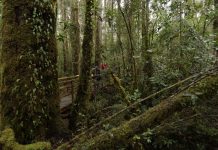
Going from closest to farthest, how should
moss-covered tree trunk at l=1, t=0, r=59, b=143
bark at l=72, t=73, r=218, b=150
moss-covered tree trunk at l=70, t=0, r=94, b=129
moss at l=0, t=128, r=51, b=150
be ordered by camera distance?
bark at l=72, t=73, r=218, b=150 < moss at l=0, t=128, r=51, b=150 < moss-covered tree trunk at l=1, t=0, r=59, b=143 < moss-covered tree trunk at l=70, t=0, r=94, b=129

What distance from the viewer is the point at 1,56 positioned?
5.95 meters

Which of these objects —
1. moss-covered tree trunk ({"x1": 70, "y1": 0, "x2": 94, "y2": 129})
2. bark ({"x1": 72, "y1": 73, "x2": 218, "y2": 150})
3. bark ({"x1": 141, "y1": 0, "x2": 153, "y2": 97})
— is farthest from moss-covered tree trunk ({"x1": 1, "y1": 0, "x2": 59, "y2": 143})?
bark ({"x1": 141, "y1": 0, "x2": 153, "y2": 97})

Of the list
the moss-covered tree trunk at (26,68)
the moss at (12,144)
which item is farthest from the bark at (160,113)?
the moss-covered tree trunk at (26,68)

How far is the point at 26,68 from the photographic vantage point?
561 centimetres

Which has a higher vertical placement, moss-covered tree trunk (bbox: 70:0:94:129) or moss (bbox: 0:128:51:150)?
moss-covered tree trunk (bbox: 70:0:94:129)

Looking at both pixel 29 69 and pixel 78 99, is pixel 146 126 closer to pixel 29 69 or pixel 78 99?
pixel 29 69

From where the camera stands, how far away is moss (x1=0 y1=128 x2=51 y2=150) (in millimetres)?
4624

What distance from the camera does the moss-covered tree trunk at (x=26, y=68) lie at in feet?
18.1

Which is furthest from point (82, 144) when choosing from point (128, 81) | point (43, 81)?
point (128, 81)

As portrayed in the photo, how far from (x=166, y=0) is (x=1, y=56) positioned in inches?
246

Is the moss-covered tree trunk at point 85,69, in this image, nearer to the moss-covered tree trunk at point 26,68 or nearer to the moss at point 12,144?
the moss-covered tree trunk at point 26,68

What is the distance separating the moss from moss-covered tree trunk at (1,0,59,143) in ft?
0.75

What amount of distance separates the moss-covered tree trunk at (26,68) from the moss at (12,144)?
0.23m

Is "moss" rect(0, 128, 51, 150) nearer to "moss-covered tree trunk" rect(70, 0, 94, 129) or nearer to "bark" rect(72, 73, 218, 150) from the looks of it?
"bark" rect(72, 73, 218, 150)
